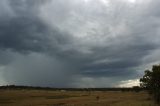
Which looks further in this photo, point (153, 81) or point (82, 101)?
point (82, 101)

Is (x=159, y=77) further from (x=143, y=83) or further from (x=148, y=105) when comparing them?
(x=148, y=105)

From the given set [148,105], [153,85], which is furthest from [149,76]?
[148,105]

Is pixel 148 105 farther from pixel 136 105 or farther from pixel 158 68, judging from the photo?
A: pixel 158 68

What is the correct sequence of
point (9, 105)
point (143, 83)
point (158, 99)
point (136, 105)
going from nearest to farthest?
point (136, 105)
point (158, 99)
point (143, 83)
point (9, 105)

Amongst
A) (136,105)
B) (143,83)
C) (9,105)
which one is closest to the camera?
(136,105)

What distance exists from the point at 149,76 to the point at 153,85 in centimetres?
268

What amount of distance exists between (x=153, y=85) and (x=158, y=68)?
16.3ft

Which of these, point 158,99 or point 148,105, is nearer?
point 148,105

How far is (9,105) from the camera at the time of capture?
9906 cm

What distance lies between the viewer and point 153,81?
86.7 m

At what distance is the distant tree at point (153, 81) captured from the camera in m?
85.0

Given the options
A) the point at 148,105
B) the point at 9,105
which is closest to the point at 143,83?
Result: the point at 148,105

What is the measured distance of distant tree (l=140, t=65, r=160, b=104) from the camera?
8504 cm

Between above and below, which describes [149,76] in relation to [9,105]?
above
